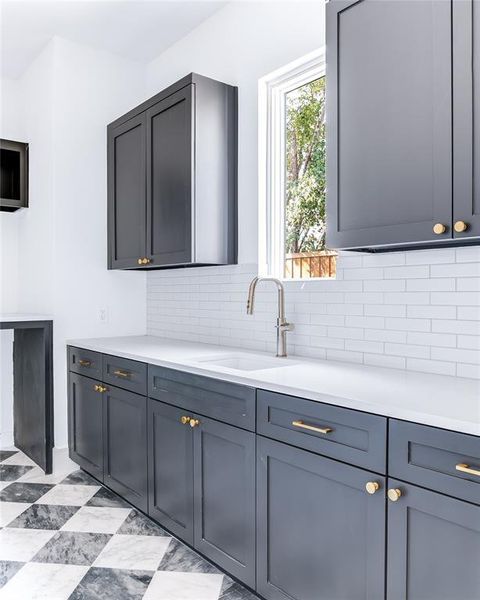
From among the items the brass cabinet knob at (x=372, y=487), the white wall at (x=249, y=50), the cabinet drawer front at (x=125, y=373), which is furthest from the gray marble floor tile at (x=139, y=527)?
A: the white wall at (x=249, y=50)

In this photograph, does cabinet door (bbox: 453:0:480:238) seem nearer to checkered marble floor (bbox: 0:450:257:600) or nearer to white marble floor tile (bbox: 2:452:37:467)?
checkered marble floor (bbox: 0:450:257:600)

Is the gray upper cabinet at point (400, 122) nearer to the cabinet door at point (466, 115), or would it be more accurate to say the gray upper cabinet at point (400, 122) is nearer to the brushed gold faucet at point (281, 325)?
the cabinet door at point (466, 115)

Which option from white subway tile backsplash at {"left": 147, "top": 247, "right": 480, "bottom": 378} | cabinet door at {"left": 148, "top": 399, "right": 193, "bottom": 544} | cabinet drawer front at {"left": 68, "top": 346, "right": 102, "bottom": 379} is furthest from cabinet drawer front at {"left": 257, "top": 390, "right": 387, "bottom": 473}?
cabinet drawer front at {"left": 68, "top": 346, "right": 102, "bottom": 379}

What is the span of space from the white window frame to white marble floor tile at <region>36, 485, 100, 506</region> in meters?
1.63

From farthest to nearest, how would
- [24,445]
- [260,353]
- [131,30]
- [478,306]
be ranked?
1. [24,445]
2. [131,30]
3. [260,353]
4. [478,306]

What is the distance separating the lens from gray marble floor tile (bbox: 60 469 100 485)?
306 cm

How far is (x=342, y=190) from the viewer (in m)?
1.85

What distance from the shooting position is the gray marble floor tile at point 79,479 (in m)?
3.06

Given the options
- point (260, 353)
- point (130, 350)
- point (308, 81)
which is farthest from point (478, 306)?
point (130, 350)

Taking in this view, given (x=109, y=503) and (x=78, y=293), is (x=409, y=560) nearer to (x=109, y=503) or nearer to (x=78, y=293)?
(x=109, y=503)

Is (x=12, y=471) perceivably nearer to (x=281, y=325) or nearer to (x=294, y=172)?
(x=281, y=325)

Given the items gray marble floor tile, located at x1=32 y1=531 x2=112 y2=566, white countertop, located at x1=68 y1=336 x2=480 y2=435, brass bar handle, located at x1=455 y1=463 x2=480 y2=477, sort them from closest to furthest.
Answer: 1. brass bar handle, located at x1=455 y1=463 x2=480 y2=477
2. white countertop, located at x1=68 y1=336 x2=480 y2=435
3. gray marble floor tile, located at x1=32 y1=531 x2=112 y2=566

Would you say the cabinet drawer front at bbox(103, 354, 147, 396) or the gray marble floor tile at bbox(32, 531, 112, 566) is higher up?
the cabinet drawer front at bbox(103, 354, 147, 396)

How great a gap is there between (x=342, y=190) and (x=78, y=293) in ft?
7.29
